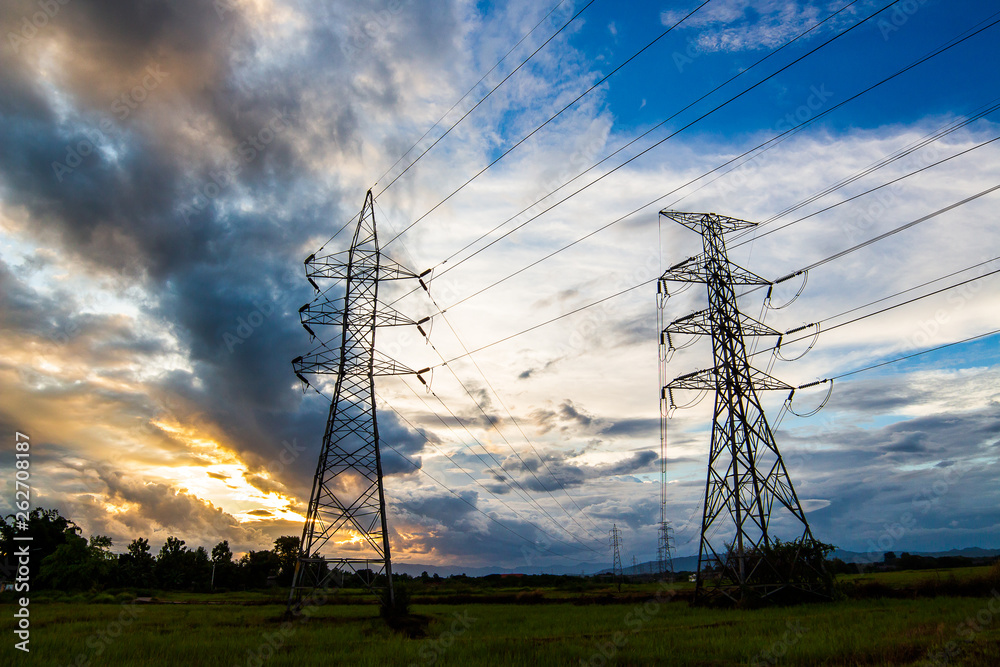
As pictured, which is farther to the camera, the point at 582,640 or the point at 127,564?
the point at 127,564

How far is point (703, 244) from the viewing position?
119 feet

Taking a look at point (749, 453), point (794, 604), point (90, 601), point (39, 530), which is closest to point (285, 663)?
point (749, 453)

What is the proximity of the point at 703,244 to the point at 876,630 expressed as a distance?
23.1 m

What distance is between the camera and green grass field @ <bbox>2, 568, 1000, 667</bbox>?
1702cm

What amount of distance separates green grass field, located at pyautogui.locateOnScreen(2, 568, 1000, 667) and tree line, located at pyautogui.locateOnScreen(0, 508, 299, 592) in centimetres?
4767

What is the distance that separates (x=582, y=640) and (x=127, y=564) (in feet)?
355

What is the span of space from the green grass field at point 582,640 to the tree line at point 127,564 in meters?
47.7

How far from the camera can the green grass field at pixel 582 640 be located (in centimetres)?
1702

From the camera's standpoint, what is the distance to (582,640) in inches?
879

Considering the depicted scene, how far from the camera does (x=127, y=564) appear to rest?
100 meters

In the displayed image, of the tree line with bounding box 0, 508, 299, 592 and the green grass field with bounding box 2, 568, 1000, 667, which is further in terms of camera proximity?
the tree line with bounding box 0, 508, 299, 592

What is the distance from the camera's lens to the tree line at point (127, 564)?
7331 cm

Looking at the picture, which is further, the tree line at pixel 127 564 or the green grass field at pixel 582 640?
the tree line at pixel 127 564

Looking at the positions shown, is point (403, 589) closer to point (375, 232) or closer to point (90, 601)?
point (375, 232)
